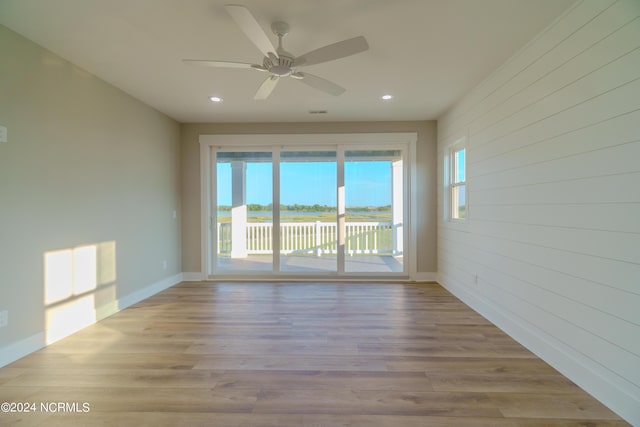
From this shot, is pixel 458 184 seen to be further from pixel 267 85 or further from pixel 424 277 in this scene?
pixel 267 85

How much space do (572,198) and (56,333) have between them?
433cm

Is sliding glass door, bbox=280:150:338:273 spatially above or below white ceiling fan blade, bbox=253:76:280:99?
below

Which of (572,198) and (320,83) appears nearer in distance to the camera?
(572,198)

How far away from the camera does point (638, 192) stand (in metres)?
1.59

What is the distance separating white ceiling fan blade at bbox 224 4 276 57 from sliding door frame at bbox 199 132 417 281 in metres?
2.67

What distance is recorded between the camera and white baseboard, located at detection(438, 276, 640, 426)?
164 centimetres

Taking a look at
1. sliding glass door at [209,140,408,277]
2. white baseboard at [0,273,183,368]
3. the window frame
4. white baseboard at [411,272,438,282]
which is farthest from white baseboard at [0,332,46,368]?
the window frame

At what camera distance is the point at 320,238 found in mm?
4914

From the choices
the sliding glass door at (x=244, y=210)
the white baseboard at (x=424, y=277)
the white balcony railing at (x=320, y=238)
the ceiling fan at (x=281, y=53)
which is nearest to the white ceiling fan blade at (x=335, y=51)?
the ceiling fan at (x=281, y=53)

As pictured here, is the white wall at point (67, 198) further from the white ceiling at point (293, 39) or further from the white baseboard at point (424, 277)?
the white baseboard at point (424, 277)

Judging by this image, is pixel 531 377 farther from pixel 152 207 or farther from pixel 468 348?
pixel 152 207

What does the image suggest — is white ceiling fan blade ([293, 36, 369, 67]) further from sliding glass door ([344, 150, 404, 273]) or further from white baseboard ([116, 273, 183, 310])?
white baseboard ([116, 273, 183, 310])

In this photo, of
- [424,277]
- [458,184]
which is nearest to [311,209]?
[424,277]

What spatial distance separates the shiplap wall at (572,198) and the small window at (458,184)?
78 cm
